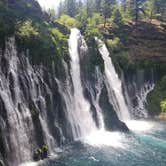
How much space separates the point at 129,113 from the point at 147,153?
21.3 meters

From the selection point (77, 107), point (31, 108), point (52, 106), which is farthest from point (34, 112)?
point (77, 107)


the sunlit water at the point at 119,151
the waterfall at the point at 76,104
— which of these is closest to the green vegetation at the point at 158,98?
the sunlit water at the point at 119,151

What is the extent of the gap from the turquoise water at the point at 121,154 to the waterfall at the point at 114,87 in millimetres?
11863

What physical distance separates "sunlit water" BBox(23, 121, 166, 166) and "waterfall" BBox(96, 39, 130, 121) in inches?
366

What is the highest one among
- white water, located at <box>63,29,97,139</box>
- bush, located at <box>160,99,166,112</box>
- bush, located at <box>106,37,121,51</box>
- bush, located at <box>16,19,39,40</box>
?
bush, located at <box>16,19,39,40</box>

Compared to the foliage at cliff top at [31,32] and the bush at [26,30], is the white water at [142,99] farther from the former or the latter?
the bush at [26,30]

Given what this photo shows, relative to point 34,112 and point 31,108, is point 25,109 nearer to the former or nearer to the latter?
point 31,108

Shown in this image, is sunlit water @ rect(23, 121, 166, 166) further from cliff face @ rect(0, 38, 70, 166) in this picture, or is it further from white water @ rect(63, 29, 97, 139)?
cliff face @ rect(0, 38, 70, 166)

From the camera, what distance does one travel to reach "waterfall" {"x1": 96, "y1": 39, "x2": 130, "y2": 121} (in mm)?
51000

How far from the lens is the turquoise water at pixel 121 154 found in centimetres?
2963

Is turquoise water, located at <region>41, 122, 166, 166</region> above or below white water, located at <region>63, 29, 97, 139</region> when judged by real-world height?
below

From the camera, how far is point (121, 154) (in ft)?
105

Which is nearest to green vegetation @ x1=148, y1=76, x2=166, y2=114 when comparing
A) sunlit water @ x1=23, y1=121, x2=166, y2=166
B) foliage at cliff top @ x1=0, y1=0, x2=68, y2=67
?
sunlit water @ x1=23, y1=121, x2=166, y2=166

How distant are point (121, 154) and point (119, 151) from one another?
98cm
